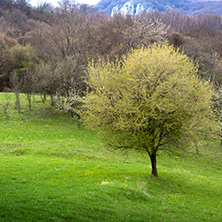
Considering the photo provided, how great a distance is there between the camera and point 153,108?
1556 cm

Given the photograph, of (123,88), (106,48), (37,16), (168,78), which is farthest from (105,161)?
(37,16)

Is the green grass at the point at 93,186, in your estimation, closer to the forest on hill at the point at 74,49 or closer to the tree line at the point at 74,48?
the forest on hill at the point at 74,49

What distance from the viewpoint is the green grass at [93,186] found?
11125mm

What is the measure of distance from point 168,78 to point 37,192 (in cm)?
1132

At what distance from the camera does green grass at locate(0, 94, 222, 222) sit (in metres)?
11.1

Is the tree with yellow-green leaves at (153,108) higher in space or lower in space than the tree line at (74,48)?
lower

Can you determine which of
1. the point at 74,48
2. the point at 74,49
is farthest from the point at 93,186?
the point at 74,48

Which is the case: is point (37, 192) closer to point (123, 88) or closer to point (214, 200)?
point (123, 88)

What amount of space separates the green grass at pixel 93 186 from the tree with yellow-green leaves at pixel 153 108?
2.61 metres

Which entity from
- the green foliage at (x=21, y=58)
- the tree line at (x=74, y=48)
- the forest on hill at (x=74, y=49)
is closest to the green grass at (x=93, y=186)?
the forest on hill at (x=74, y=49)

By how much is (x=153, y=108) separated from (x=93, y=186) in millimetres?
6340

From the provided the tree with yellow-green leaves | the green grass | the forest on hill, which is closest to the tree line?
the forest on hill

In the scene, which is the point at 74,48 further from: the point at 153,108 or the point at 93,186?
the point at 93,186

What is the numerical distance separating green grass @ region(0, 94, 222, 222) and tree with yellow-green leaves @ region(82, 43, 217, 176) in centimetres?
261
